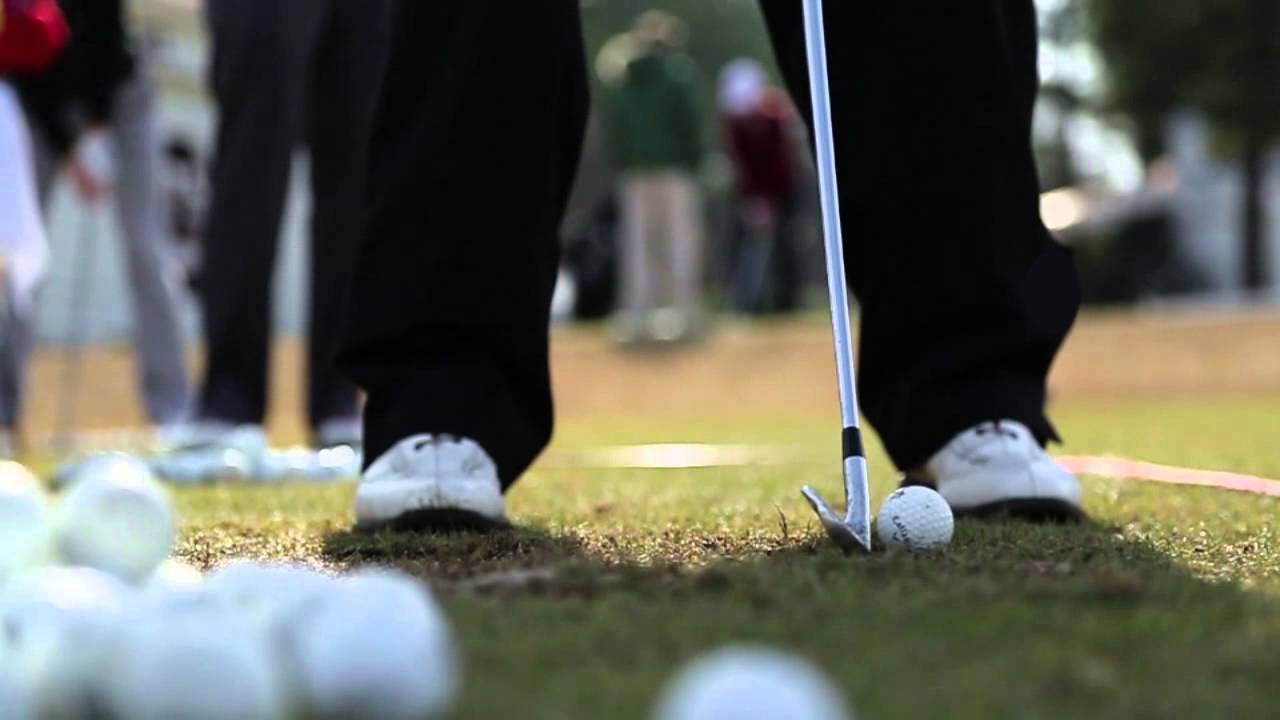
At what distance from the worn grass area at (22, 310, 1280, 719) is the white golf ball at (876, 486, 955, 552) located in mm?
40

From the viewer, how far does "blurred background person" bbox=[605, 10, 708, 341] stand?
1023cm

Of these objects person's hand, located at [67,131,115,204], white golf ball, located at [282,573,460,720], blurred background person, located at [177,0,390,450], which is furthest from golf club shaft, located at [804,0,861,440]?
person's hand, located at [67,131,115,204]

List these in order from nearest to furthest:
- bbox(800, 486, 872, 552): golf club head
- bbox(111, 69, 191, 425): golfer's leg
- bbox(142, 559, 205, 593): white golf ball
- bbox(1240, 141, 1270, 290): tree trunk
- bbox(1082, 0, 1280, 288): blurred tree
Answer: bbox(142, 559, 205, 593): white golf ball, bbox(800, 486, 872, 552): golf club head, bbox(111, 69, 191, 425): golfer's leg, bbox(1240, 141, 1270, 290): tree trunk, bbox(1082, 0, 1280, 288): blurred tree

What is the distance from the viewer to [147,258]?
568 cm

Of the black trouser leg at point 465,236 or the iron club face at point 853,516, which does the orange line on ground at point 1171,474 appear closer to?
the iron club face at point 853,516

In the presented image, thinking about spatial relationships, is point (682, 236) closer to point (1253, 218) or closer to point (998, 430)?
point (998, 430)

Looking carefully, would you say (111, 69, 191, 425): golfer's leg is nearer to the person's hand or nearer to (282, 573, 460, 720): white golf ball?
the person's hand

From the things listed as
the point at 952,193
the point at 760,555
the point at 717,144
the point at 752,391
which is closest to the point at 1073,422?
the point at 752,391

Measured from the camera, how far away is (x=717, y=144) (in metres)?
33.0

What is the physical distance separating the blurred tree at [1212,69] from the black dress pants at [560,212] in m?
16.2

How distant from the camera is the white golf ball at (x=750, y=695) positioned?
852mm

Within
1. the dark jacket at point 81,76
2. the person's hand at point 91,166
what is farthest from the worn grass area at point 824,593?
the person's hand at point 91,166

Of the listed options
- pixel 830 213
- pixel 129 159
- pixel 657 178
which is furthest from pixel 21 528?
pixel 657 178

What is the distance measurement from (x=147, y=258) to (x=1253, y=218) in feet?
48.0
